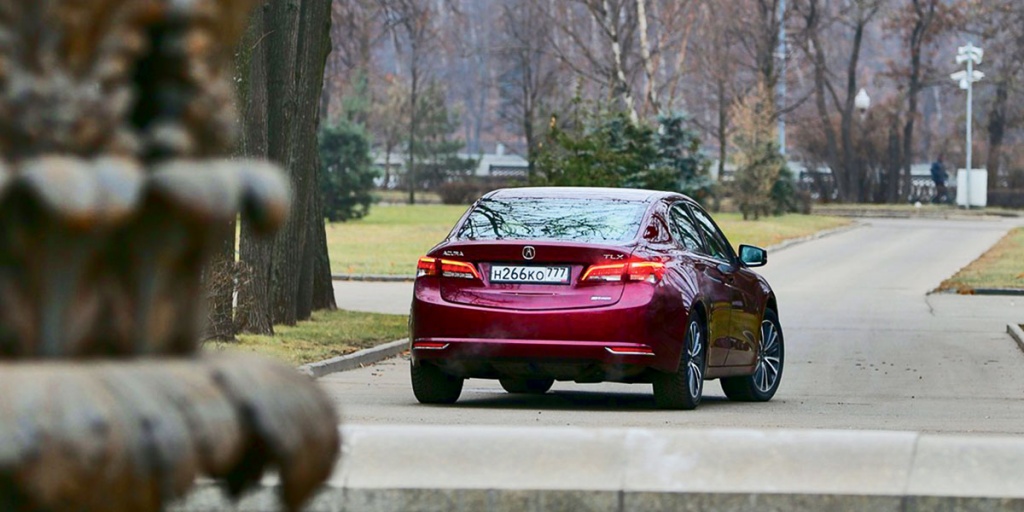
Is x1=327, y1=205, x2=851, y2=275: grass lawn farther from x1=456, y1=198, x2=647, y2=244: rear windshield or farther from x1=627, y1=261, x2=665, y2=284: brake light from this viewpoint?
x1=627, y1=261, x2=665, y2=284: brake light

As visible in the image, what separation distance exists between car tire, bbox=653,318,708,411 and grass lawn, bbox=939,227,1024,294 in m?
Answer: 16.6

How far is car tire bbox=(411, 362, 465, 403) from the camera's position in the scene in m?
12.9

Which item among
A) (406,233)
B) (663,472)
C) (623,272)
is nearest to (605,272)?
(623,272)

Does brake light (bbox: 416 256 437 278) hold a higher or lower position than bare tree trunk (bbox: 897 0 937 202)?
lower

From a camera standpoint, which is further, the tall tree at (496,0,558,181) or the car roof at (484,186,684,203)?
the tall tree at (496,0,558,181)

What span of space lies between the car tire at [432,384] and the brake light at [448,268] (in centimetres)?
69

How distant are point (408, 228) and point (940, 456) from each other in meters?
43.7

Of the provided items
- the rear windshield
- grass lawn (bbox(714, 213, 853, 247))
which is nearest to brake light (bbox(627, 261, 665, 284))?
the rear windshield

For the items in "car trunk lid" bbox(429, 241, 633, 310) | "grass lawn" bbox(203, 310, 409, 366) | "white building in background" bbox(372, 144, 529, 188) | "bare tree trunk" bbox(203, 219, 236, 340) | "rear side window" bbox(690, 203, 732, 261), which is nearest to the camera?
"car trunk lid" bbox(429, 241, 633, 310)

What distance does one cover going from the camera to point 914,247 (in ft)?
144

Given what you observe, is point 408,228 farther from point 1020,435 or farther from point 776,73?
point 1020,435

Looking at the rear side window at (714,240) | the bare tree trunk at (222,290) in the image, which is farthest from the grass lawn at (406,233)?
the rear side window at (714,240)

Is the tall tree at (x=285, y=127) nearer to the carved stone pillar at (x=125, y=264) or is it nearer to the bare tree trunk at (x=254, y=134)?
the bare tree trunk at (x=254, y=134)

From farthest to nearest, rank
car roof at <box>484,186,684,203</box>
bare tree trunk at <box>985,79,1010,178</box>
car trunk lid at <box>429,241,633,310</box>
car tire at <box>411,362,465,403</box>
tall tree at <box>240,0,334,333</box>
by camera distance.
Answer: bare tree trunk at <box>985,79,1010,178</box> < tall tree at <box>240,0,334,333</box> < car roof at <box>484,186,684,203</box> < car tire at <box>411,362,465,403</box> < car trunk lid at <box>429,241,633,310</box>
